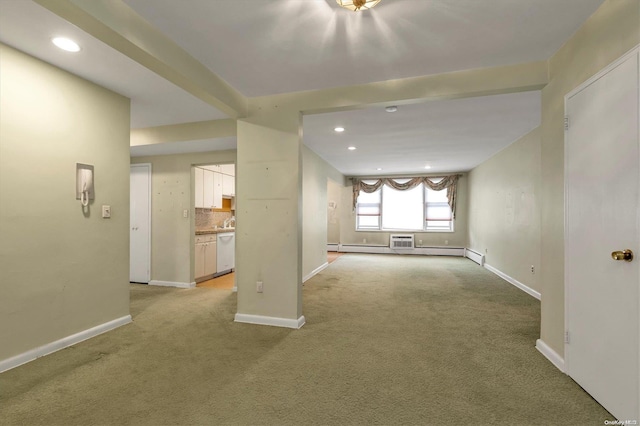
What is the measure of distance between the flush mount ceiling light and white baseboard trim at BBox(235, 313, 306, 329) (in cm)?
279

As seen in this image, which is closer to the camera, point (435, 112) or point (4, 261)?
point (4, 261)

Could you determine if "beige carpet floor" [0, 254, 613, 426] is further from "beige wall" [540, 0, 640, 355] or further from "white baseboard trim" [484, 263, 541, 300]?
"white baseboard trim" [484, 263, 541, 300]

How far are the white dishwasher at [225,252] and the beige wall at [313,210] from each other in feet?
5.56

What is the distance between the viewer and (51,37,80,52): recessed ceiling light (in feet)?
6.83

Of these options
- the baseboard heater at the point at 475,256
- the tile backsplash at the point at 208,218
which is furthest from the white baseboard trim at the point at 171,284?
the baseboard heater at the point at 475,256

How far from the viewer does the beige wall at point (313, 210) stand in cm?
536

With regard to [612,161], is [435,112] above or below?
above

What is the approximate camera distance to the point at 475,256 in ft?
24.1

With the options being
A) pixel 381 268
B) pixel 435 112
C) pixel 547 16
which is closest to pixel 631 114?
pixel 547 16

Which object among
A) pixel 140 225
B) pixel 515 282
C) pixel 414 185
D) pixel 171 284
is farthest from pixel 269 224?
pixel 414 185

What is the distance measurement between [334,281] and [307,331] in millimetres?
2347

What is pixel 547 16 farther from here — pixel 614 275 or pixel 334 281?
pixel 334 281

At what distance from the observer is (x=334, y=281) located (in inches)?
206

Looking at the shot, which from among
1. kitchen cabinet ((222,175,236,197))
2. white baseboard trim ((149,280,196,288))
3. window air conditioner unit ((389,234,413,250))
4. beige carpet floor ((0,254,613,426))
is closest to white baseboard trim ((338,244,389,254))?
window air conditioner unit ((389,234,413,250))
